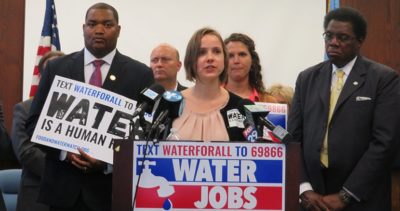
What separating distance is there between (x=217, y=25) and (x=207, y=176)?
439 cm

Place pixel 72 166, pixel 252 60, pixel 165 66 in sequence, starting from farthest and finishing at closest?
pixel 165 66, pixel 252 60, pixel 72 166

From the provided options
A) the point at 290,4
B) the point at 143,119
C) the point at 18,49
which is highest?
the point at 290,4

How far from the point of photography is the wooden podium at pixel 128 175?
268cm

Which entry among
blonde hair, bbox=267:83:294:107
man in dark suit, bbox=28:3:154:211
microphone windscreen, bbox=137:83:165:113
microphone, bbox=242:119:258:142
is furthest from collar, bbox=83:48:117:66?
blonde hair, bbox=267:83:294:107

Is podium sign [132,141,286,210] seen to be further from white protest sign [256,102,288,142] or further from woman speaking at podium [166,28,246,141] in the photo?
white protest sign [256,102,288,142]

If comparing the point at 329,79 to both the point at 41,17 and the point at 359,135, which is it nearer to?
the point at 359,135

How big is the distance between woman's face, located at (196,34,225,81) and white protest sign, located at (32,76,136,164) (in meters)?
0.46

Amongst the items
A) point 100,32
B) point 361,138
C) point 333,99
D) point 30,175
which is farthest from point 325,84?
point 30,175

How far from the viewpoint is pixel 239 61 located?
15.4ft

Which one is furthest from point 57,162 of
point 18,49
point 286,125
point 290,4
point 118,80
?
point 290,4

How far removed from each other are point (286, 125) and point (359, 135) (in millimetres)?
601

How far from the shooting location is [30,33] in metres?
6.73

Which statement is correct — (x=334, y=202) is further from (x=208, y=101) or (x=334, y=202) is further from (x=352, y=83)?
(x=208, y=101)

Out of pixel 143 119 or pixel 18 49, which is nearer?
pixel 143 119
